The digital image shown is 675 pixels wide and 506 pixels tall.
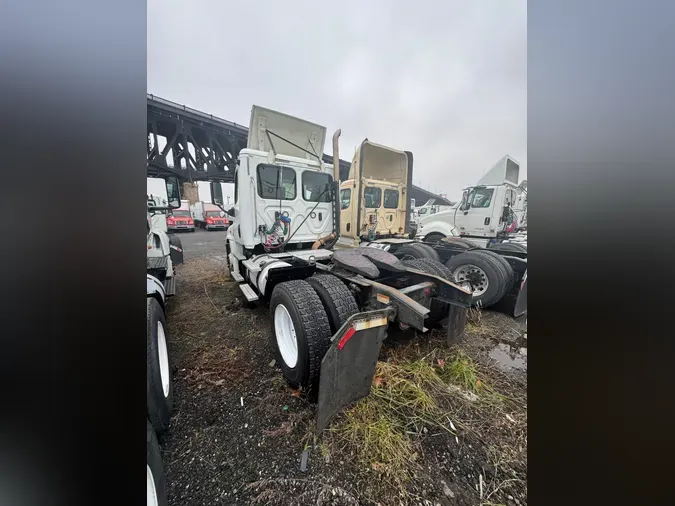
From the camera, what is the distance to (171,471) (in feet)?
5.14

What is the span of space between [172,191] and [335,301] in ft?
14.0

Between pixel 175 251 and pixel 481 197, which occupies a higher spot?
pixel 481 197

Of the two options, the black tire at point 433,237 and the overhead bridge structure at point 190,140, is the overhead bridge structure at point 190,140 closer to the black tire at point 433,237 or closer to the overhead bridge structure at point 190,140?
the overhead bridge structure at point 190,140

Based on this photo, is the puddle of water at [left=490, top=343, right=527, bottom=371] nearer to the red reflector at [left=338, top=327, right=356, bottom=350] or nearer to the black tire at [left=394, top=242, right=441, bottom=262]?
the black tire at [left=394, top=242, right=441, bottom=262]

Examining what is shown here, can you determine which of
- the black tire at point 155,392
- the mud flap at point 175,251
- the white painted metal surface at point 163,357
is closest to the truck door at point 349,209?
the mud flap at point 175,251

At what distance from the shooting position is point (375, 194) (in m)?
6.88

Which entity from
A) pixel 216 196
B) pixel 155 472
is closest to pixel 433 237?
pixel 216 196

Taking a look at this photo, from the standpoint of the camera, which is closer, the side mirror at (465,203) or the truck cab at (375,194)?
the truck cab at (375,194)

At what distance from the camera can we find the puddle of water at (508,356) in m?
2.85

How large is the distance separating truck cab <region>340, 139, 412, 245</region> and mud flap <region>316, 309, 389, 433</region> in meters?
4.65

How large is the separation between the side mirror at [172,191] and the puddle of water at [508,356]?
567 cm

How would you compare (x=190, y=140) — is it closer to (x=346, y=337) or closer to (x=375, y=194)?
(x=375, y=194)
